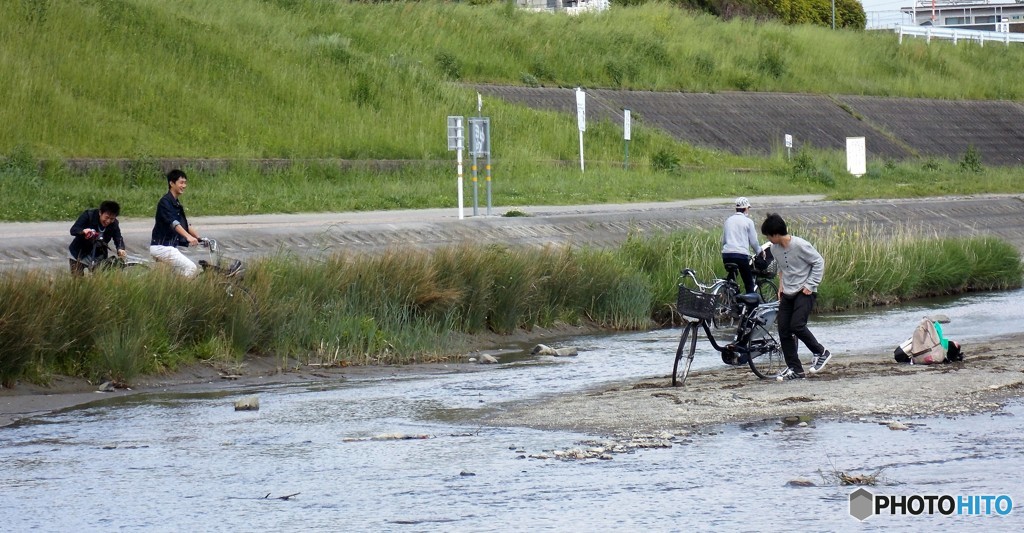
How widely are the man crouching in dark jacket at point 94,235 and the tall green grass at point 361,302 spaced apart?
616 millimetres

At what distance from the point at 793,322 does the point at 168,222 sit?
708cm

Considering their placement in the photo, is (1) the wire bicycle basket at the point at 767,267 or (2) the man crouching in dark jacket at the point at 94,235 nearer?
(1) the wire bicycle basket at the point at 767,267

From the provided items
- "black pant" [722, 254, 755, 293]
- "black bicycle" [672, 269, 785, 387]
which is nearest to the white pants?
"black bicycle" [672, 269, 785, 387]

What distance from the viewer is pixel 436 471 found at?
9992mm

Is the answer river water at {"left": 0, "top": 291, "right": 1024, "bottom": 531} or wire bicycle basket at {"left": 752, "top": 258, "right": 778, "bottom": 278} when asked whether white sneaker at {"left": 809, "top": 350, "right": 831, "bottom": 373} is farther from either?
river water at {"left": 0, "top": 291, "right": 1024, "bottom": 531}

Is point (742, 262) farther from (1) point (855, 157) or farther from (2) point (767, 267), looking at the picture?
(1) point (855, 157)

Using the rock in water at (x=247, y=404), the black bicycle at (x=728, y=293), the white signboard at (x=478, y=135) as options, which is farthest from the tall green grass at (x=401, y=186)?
the black bicycle at (x=728, y=293)

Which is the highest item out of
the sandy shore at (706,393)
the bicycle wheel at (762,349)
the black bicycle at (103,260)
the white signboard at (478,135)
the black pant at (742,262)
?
the white signboard at (478,135)

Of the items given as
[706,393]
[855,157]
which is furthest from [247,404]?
[855,157]

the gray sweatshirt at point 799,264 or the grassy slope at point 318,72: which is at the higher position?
the grassy slope at point 318,72

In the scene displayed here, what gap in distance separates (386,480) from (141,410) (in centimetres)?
407

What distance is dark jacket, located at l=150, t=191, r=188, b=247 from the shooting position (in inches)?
627

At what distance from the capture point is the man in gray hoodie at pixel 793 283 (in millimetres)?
13484

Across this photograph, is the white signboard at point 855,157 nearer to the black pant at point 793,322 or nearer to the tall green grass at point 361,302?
the tall green grass at point 361,302
